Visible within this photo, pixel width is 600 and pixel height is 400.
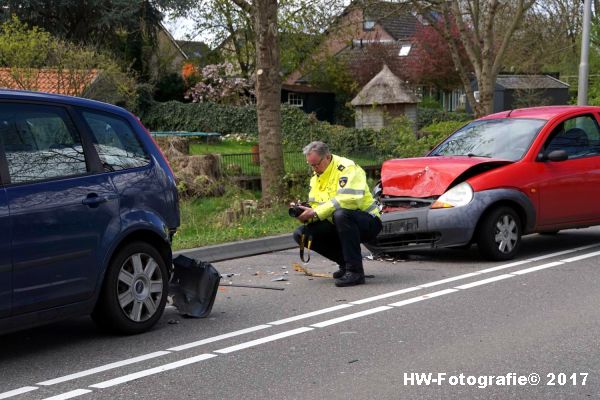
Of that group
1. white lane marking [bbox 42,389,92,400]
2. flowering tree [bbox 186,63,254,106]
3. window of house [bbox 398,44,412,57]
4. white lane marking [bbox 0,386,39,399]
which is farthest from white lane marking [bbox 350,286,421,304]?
window of house [bbox 398,44,412,57]

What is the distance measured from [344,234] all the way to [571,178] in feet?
11.3

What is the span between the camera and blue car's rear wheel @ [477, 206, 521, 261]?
33.2ft

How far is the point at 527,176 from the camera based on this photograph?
1048 centimetres

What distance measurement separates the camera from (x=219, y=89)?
45.6 metres

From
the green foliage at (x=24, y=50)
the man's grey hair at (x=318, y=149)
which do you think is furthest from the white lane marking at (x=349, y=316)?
the green foliage at (x=24, y=50)

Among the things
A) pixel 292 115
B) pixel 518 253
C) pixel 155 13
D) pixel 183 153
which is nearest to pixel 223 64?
pixel 155 13

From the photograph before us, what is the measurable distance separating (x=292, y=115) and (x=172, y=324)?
2201 cm

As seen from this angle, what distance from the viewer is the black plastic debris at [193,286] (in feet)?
25.0

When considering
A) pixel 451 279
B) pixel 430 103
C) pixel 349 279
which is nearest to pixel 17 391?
pixel 349 279

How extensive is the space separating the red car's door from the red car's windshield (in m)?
0.26

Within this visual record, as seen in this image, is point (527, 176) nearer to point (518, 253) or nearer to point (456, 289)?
point (518, 253)

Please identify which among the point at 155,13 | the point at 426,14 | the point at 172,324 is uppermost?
the point at 155,13

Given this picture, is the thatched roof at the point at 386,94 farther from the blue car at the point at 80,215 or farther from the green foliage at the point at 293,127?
the blue car at the point at 80,215

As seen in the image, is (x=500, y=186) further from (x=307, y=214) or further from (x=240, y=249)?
(x=240, y=249)
